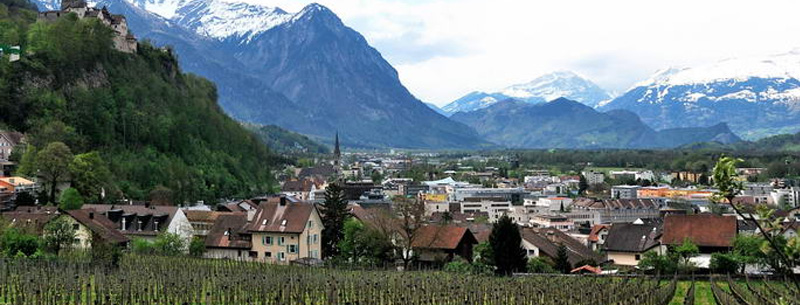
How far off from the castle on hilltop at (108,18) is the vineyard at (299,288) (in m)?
91.8

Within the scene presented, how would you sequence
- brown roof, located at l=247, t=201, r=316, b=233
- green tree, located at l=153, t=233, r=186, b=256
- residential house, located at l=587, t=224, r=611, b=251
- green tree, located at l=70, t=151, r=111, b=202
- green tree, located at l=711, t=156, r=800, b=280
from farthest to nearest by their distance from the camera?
1. residential house, located at l=587, t=224, r=611, b=251
2. green tree, located at l=70, t=151, r=111, b=202
3. brown roof, located at l=247, t=201, r=316, b=233
4. green tree, located at l=153, t=233, r=186, b=256
5. green tree, located at l=711, t=156, r=800, b=280

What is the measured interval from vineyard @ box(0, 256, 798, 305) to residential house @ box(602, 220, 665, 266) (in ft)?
60.3

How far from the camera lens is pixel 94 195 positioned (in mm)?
96562

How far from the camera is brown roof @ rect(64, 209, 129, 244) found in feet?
221

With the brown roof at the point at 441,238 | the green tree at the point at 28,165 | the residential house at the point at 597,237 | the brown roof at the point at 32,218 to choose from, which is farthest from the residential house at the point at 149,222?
the residential house at the point at 597,237

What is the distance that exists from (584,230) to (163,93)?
71.3 meters

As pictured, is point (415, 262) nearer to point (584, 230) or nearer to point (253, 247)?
point (253, 247)

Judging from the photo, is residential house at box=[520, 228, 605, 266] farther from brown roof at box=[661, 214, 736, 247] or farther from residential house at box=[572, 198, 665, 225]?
residential house at box=[572, 198, 665, 225]

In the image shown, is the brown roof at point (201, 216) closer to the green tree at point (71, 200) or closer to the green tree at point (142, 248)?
the green tree at point (71, 200)

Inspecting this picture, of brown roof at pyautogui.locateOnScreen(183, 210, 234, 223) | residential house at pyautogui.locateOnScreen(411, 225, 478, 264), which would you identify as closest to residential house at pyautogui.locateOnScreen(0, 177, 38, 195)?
brown roof at pyautogui.locateOnScreen(183, 210, 234, 223)

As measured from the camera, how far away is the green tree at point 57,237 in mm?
61250

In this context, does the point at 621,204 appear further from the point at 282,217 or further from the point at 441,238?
the point at 282,217

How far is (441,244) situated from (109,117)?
7255 cm

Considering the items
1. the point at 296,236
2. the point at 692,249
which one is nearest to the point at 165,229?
the point at 296,236
